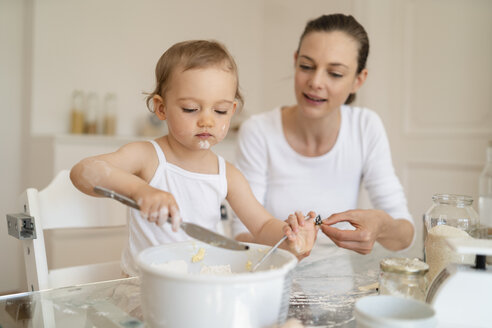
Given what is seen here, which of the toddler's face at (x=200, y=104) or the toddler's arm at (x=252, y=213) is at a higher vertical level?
the toddler's face at (x=200, y=104)

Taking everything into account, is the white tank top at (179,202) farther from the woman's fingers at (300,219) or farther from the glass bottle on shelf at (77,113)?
the glass bottle on shelf at (77,113)

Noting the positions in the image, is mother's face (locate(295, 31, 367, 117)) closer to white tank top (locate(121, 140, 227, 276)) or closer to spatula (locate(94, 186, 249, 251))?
white tank top (locate(121, 140, 227, 276))

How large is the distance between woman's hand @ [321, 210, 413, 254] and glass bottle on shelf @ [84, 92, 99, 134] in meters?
2.34

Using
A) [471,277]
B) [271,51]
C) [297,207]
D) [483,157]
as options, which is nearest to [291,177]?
[297,207]

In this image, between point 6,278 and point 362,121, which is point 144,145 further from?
point 6,278

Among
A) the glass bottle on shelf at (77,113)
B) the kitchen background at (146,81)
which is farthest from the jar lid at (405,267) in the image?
the glass bottle on shelf at (77,113)

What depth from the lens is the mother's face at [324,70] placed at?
4.61ft

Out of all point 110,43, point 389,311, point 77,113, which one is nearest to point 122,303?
point 389,311

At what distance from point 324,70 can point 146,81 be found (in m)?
2.32

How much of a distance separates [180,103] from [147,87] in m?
2.75

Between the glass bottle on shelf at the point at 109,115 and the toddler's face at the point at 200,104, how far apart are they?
2430mm

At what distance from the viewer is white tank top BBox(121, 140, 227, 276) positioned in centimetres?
98

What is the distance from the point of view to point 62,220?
1.15 meters

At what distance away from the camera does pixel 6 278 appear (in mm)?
2947
